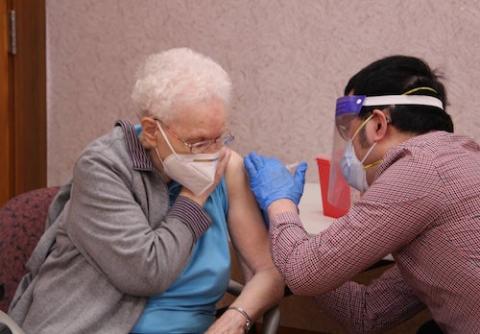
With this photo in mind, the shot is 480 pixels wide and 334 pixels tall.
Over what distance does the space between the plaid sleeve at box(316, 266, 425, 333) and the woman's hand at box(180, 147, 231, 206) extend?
53 cm

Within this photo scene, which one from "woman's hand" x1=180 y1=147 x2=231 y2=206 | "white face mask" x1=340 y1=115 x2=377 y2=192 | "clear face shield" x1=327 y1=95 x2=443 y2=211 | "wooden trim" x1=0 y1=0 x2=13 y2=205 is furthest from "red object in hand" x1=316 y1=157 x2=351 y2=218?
"wooden trim" x1=0 y1=0 x2=13 y2=205

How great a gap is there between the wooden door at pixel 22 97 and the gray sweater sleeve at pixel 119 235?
4.34 ft

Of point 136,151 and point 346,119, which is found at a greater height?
point 346,119

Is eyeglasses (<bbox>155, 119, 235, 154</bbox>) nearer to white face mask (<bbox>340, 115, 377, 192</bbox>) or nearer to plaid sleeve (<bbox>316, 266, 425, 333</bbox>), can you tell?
white face mask (<bbox>340, 115, 377, 192</bbox>)

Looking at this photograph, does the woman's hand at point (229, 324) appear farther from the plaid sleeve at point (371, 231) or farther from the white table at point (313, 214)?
the white table at point (313, 214)

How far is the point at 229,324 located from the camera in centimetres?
134

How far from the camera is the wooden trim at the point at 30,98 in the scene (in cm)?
249

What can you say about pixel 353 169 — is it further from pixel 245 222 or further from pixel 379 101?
pixel 245 222

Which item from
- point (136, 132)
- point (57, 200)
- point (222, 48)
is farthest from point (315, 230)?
point (222, 48)

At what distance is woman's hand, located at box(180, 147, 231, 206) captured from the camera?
1400mm

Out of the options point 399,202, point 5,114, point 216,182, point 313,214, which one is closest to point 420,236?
point 399,202

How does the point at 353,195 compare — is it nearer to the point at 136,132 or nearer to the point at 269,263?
the point at 269,263

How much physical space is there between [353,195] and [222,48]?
113 centimetres

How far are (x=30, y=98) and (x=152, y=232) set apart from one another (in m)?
1.66
